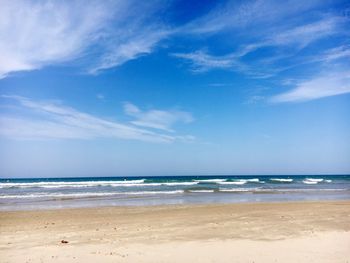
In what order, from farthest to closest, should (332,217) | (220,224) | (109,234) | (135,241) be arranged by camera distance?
(332,217)
(220,224)
(109,234)
(135,241)

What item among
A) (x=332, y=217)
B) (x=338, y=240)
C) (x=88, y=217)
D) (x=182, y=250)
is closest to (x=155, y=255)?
(x=182, y=250)

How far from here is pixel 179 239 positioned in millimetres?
9258

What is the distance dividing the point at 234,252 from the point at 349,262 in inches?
89.7

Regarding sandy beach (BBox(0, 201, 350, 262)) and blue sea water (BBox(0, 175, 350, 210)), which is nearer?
sandy beach (BBox(0, 201, 350, 262))

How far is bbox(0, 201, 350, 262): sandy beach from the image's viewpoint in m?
7.31

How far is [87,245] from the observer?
28.4 feet

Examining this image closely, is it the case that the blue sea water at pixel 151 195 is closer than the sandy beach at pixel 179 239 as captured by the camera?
No

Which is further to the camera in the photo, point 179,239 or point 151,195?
point 151,195

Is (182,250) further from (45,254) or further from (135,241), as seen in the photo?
(45,254)

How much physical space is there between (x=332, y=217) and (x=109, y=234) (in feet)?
29.0

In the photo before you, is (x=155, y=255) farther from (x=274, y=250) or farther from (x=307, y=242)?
(x=307, y=242)

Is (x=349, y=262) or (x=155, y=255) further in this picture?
(x=155, y=255)

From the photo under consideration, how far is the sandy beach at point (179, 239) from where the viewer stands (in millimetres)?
7309

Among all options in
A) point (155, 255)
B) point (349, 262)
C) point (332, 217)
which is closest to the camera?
point (349, 262)
